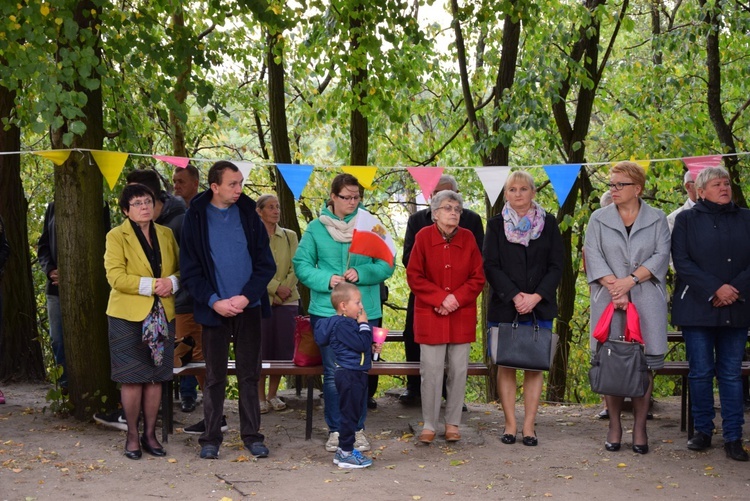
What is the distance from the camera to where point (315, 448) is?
6.52 m

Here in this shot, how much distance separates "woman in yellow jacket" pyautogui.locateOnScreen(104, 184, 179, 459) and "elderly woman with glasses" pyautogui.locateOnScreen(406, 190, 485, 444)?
1682 mm

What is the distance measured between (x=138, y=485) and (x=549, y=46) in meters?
7.48

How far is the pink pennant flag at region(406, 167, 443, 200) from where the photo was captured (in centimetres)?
756

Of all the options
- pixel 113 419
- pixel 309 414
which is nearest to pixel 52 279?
pixel 113 419

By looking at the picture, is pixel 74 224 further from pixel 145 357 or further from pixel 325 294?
pixel 325 294

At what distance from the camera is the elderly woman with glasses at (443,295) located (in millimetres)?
6379

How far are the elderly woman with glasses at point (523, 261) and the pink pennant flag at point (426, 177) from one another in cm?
113

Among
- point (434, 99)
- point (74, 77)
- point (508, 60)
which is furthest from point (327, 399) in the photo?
point (434, 99)

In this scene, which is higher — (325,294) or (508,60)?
(508,60)

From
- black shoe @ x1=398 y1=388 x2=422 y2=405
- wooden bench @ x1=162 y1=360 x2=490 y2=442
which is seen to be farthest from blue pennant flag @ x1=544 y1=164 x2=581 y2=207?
black shoe @ x1=398 y1=388 x2=422 y2=405

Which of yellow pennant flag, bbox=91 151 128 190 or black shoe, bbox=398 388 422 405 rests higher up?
yellow pennant flag, bbox=91 151 128 190

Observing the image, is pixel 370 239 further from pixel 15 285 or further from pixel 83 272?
pixel 15 285

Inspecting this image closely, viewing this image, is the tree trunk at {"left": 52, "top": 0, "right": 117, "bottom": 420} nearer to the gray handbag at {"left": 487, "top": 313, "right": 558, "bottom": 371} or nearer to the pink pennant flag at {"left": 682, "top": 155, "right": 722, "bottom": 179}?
the gray handbag at {"left": 487, "top": 313, "right": 558, "bottom": 371}

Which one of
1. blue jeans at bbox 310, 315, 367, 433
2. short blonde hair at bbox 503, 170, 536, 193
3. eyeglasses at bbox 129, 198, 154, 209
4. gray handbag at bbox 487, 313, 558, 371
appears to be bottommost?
blue jeans at bbox 310, 315, 367, 433
